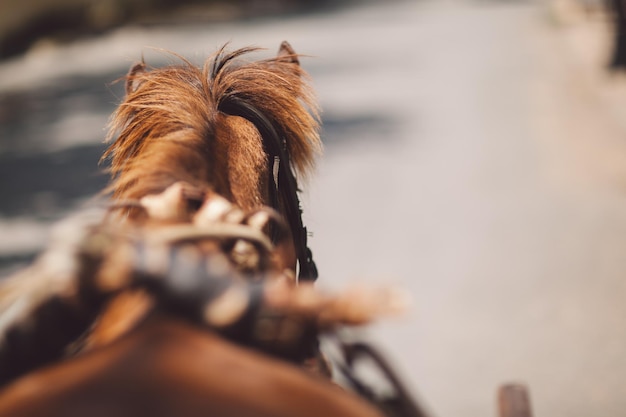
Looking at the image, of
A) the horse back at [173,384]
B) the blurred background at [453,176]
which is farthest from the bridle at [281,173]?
the horse back at [173,384]

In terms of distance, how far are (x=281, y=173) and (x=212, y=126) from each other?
228 mm

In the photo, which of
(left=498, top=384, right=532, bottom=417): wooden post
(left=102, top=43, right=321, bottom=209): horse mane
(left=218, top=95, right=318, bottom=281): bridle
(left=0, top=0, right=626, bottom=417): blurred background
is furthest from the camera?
(left=0, top=0, right=626, bottom=417): blurred background

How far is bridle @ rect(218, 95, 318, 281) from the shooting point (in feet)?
6.03

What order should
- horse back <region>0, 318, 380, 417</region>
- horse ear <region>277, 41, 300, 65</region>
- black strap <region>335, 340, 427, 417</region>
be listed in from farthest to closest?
horse ear <region>277, 41, 300, 65</region>
black strap <region>335, 340, 427, 417</region>
horse back <region>0, 318, 380, 417</region>

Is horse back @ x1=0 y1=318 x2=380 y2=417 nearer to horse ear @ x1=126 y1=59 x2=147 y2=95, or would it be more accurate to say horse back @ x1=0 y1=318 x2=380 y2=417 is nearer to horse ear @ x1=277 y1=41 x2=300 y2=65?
horse ear @ x1=126 y1=59 x2=147 y2=95

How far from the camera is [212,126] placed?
172cm

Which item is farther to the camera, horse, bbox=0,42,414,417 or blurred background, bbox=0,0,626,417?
blurred background, bbox=0,0,626,417

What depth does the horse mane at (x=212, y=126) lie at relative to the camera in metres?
1.49

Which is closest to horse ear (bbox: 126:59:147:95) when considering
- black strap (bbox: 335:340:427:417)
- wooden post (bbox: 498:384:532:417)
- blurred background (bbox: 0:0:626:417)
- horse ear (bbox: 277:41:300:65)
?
blurred background (bbox: 0:0:626:417)

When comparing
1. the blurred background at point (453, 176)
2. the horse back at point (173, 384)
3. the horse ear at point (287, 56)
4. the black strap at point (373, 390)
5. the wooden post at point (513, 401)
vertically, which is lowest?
the blurred background at point (453, 176)

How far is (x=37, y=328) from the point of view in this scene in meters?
1.03

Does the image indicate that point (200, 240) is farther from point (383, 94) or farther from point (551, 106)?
point (383, 94)

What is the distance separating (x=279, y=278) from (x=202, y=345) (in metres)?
0.26

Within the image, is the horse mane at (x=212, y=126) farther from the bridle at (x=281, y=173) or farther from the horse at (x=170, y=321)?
the horse at (x=170, y=321)
